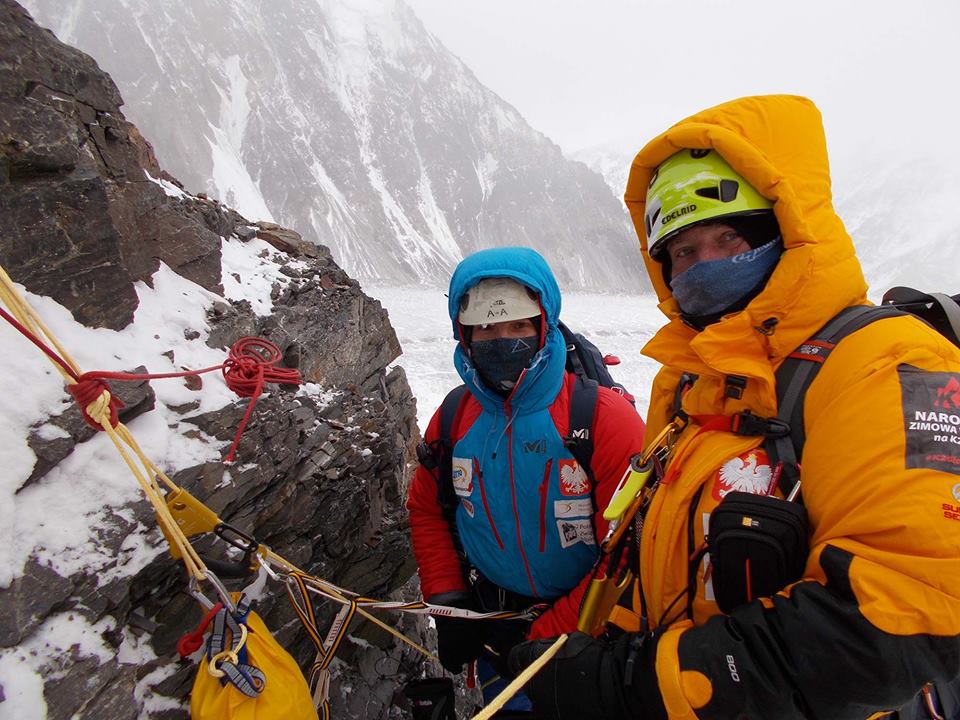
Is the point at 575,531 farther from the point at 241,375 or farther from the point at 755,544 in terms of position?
the point at 241,375

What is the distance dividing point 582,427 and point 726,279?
1.08 m

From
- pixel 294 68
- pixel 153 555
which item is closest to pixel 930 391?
pixel 153 555

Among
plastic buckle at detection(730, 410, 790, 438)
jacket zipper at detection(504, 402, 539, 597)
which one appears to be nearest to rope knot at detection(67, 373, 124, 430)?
jacket zipper at detection(504, 402, 539, 597)

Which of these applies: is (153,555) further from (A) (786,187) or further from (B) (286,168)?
(B) (286,168)

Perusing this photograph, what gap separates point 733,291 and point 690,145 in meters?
0.51

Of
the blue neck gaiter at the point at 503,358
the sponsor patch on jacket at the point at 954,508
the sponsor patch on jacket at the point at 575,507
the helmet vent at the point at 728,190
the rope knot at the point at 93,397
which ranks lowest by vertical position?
the sponsor patch on jacket at the point at 575,507

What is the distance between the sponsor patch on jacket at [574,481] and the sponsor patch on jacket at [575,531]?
0.15m


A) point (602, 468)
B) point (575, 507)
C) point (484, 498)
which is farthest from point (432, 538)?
point (602, 468)

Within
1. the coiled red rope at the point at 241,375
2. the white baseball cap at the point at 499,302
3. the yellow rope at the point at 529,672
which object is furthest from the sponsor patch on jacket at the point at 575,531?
the coiled red rope at the point at 241,375

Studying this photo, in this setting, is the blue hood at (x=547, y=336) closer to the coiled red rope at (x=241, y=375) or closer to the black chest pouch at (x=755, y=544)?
the black chest pouch at (x=755, y=544)

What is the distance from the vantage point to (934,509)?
112 cm

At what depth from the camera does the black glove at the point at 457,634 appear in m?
2.99

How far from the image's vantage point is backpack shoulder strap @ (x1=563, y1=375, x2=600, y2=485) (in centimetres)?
246

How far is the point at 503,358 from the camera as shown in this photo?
8.63ft
